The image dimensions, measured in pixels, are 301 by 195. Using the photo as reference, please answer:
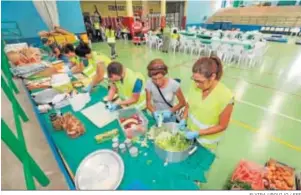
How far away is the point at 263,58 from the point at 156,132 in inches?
317

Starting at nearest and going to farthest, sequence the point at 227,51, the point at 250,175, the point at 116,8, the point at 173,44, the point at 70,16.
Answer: the point at 250,175 → the point at 227,51 → the point at 173,44 → the point at 70,16 → the point at 116,8

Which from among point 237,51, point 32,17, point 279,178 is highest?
point 32,17

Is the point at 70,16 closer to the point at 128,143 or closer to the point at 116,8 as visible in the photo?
the point at 116,8

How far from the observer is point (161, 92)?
2.00 m

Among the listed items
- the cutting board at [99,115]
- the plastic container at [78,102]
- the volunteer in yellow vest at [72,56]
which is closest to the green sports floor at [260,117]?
the cutting board at [99,115]

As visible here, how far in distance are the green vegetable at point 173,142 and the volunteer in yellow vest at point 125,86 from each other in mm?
833

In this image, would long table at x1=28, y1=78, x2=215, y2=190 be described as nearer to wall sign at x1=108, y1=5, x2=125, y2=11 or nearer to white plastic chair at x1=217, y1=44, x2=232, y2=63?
white plastic chair at x1=217, y1=44, x2=232, y2=63

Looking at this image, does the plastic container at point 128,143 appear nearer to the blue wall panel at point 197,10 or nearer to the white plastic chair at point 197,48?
the white plastic chair at point 197,48

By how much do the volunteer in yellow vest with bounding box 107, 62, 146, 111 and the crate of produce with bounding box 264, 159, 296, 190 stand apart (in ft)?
5.39

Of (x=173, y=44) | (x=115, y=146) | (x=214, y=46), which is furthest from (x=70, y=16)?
(x=115, y=146)

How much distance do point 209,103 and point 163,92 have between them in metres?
0.68

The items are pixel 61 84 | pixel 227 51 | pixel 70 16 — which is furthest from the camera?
pixel 70 16

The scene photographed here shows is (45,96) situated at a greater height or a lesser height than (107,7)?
lesser

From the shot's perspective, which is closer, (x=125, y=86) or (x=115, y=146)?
(x=115, y=146)
